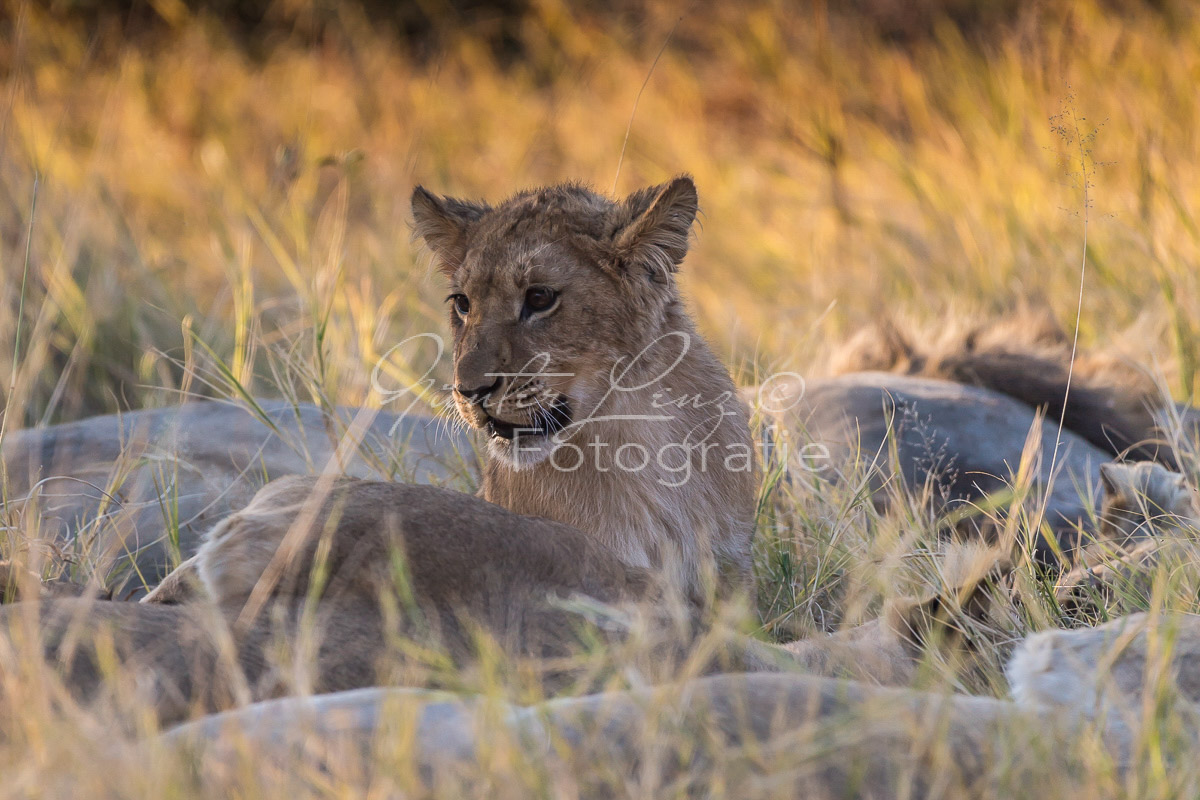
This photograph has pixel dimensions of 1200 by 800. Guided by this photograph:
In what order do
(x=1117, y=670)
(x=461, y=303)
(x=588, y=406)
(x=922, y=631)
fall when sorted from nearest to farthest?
(x=1117, y=670) < (x=922, y=631) < (x=588, y=406) < (x=461, y=303)

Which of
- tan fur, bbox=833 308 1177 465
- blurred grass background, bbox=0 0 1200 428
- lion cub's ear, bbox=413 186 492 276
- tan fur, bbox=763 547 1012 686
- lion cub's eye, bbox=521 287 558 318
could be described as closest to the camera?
tan fur, bbox=763 547 1012 686

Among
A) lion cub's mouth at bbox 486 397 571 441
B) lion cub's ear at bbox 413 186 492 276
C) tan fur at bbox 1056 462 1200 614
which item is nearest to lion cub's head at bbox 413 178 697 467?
lion cub's mouth at bbox 486 397 571 441

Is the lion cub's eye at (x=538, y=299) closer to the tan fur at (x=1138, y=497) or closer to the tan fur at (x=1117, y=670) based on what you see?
the tan fur at (x=1117, y=670)

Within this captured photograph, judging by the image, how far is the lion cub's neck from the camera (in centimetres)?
304

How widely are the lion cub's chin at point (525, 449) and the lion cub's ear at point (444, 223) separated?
616 millimetres

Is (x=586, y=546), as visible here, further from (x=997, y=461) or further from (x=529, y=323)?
(x=997, y=461)

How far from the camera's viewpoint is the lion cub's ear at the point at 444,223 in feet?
11.3

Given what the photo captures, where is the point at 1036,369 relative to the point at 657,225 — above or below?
below

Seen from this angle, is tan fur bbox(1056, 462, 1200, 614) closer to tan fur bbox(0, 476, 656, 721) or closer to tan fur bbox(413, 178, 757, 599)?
tan fur bbox(413, 178, 757, 599)

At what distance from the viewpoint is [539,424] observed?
120 inches

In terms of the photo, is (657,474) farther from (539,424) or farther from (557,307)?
(557,307)

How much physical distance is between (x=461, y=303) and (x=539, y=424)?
0.47m

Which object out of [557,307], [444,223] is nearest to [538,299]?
[557,307]

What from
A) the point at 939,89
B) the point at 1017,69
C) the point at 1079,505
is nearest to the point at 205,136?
the point at 939,89
